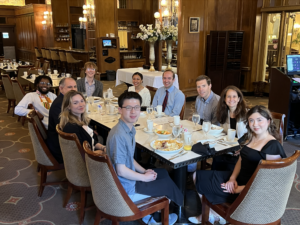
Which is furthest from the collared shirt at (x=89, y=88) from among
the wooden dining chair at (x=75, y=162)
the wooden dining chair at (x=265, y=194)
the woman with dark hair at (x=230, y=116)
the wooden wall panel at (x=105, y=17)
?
the wooden wall panel at (x=105, y=17)

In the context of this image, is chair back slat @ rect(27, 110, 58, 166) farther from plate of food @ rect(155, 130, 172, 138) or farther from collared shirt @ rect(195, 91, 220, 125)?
collared shirt @ rect(195, 91, 220, 125)

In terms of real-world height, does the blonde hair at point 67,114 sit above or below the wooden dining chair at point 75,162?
above

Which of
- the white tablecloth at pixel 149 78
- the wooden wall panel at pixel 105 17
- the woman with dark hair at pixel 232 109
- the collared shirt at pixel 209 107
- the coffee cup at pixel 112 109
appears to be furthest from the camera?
the wooden wall panel at pixel 105 17

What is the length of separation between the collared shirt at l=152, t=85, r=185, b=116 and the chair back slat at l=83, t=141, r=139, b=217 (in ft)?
7.16

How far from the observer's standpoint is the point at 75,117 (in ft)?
9.02

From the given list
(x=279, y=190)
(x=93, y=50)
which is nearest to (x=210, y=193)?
(x=279, y=190)

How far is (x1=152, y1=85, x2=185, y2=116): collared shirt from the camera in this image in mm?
4023

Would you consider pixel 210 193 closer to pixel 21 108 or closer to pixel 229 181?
pixel 229 181

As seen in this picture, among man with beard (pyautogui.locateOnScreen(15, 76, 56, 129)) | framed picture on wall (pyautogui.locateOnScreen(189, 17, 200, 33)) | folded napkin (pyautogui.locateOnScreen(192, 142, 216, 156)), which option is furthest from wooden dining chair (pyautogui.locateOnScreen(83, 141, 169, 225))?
framed picture on wall (pyautogui.locateOnScreen(189, 17, 200, 33))

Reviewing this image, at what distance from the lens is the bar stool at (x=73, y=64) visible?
11931 millimetres

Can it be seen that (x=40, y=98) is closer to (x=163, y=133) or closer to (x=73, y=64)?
(x=163, y=133)

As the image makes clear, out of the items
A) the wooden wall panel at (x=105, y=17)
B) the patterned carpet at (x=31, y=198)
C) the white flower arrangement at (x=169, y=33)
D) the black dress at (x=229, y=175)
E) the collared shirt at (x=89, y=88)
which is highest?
the wooden wall panel at (x=105, y=17)

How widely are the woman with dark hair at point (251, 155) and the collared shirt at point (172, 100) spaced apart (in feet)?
5.90

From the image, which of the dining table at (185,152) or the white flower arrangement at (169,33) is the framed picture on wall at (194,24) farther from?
the dining table at (185,152)
